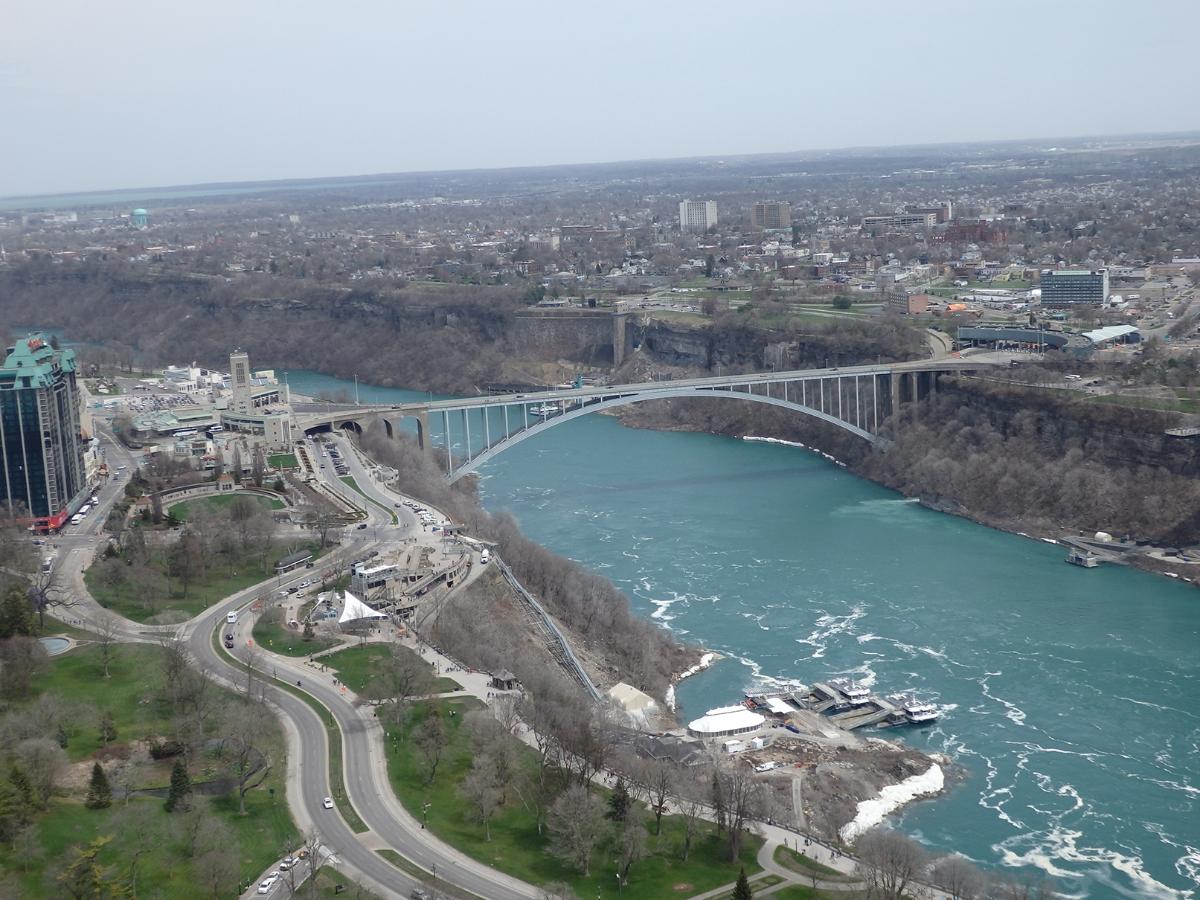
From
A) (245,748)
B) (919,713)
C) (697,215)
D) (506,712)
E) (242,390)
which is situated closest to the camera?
(245,748)

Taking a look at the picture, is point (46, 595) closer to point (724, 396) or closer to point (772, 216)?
point (724, 396)

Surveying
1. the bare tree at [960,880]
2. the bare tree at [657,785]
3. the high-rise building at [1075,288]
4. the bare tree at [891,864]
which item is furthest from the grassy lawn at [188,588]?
the high-rise building at [1075,288]

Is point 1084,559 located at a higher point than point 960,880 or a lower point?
lower

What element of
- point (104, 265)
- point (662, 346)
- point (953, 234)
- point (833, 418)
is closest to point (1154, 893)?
point (833, 418)

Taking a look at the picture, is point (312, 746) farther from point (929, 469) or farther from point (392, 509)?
point (929, 469)

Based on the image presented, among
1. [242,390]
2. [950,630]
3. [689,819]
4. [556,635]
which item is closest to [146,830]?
[689,819]

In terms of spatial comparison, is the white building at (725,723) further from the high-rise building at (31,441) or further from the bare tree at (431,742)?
the high-rise building at (31,441)
